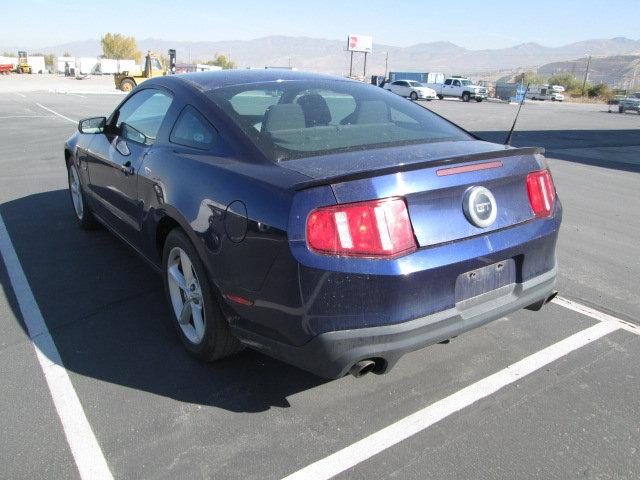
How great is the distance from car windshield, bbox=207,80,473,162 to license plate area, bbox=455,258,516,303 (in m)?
0.82

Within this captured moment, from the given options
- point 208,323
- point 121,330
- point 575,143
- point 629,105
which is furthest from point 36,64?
point 208,323

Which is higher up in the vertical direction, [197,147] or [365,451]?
[197,147]

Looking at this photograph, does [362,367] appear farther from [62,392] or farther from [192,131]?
[192,131]

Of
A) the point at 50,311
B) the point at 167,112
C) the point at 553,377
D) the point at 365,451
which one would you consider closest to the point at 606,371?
the point at 553,377

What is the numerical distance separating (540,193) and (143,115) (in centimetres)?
276

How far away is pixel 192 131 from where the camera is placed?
3.24 m

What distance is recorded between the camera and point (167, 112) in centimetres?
355

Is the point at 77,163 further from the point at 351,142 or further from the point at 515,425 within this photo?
the point at 515,425

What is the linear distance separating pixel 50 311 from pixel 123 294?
0.50m

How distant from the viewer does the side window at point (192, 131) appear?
121 inches

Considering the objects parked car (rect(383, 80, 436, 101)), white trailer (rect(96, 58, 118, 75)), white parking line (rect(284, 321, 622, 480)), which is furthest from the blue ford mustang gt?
white trailer (rect(96, 58, 118, 75))

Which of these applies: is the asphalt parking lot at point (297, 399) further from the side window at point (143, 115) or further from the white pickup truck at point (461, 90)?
the white pickup truck at point (461, 90)

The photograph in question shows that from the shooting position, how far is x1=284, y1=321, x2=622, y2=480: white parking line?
2350 mm

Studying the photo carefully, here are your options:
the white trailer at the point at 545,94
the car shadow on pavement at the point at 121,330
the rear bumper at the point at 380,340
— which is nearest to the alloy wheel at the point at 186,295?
the car shadow on pavement at the point at 121,330
